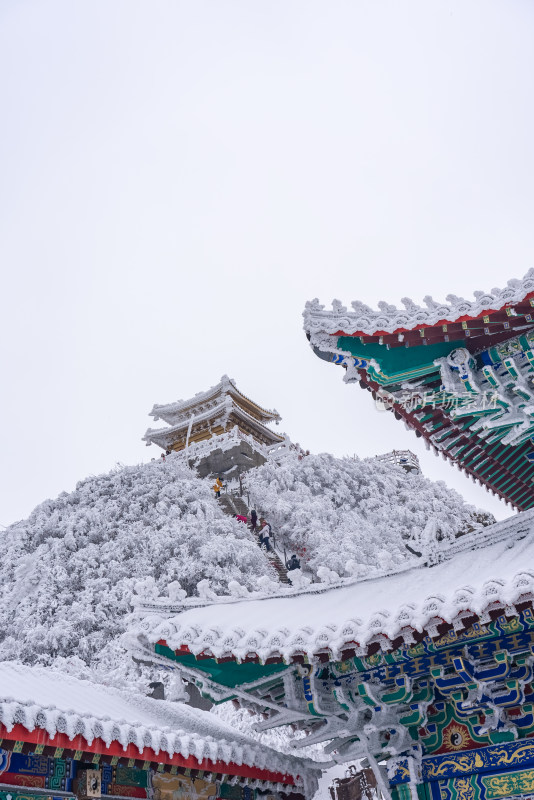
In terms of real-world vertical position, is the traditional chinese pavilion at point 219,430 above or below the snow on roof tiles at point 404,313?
above

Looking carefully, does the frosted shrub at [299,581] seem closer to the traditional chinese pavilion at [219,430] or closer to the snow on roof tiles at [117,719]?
the snow on roof tiles at [117,719]

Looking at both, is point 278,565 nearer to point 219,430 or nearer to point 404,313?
point 219,430

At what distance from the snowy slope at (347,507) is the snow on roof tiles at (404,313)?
18823 millimetres

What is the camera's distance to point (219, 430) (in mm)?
42625

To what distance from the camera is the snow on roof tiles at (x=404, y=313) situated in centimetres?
648

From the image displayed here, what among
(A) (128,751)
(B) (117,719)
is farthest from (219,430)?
(A) (128,751)

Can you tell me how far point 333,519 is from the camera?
2939 cm

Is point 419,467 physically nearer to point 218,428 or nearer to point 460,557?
point 218,428

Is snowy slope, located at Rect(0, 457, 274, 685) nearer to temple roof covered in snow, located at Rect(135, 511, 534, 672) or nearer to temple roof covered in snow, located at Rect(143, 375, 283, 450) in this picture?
temple roof covered in snow, located at Rect(135, 511, 534, 672)

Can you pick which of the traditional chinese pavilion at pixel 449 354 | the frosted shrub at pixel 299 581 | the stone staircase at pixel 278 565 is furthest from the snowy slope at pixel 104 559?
the traditional chinese pavilion at pixel 449 354

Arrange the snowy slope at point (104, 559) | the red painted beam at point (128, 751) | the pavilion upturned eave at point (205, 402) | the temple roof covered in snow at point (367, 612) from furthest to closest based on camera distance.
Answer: the pavilion upturned eave at point (205, 402)
the snowy slope at point (104, 559)
the temple roof covered in snow at point (367, 612)
the red painted beam at point (128, 751)

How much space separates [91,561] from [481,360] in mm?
19634

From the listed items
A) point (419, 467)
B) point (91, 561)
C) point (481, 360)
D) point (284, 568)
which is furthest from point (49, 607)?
point (419, 467)

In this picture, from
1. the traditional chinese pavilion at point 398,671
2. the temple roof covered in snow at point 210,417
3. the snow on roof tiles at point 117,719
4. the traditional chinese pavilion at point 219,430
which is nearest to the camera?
the snow on roof tiles at point 117,719
